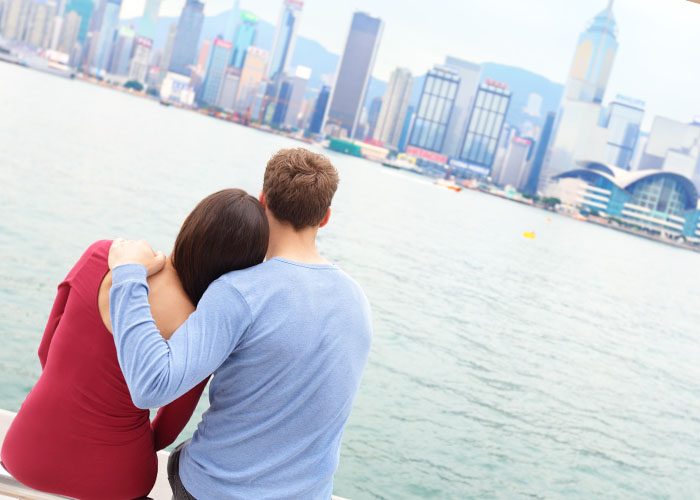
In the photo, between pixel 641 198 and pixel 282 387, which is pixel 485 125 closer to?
pixel 641 198

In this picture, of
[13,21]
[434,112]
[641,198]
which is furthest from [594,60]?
[13,21]

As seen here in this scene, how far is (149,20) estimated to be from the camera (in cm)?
13812

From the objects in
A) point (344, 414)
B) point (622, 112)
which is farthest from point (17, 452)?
point (622, 112)

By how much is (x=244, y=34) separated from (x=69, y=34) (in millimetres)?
37660

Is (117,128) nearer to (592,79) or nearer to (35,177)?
(35,177)

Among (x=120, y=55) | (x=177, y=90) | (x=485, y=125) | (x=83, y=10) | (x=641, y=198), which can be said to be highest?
(x=83, y=10)

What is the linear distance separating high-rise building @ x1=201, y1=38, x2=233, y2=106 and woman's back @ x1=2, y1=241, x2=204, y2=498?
11061 centimetres

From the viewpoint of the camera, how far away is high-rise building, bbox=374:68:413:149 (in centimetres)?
11369

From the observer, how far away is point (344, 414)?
111cm

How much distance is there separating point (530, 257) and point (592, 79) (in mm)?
120020

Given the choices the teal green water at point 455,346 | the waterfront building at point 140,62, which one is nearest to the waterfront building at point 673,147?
the waterfront building at point 140,62

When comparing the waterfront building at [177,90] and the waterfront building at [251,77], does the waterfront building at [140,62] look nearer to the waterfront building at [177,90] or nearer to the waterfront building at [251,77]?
the waterfront building at [177,90]

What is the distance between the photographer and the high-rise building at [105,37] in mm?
102312

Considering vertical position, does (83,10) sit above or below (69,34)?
above
